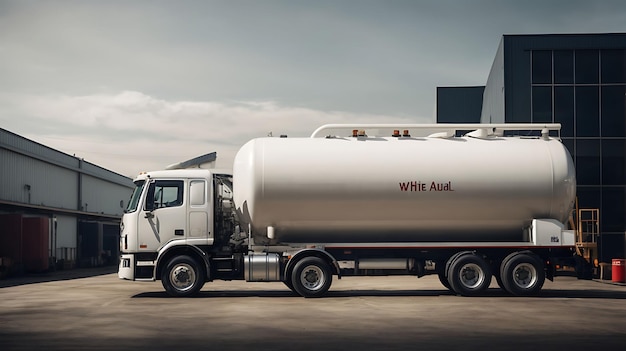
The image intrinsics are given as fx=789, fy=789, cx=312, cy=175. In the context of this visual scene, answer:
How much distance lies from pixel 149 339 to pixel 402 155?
32.8 feet

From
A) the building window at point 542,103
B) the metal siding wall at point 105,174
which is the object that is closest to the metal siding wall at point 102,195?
the metal siding wall at point 105,174

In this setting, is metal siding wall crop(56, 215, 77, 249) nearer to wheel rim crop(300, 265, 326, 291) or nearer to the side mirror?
the side mirror

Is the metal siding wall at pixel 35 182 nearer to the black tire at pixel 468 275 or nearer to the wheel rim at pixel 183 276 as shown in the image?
the wheel rim at pixel 183 276

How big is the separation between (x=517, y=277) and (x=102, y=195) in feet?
143

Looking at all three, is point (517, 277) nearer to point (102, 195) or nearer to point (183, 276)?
point (183, 276)

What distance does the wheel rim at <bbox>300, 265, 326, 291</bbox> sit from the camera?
67.6 feet

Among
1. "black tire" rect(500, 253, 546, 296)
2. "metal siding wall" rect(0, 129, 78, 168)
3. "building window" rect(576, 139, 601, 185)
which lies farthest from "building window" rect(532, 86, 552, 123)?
"metal siding wall" rect(0, 129, 78, 168)

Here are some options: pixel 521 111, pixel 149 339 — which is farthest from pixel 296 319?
pixel 521 111

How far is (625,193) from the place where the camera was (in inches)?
1513

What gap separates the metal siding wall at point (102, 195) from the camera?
54666 mm

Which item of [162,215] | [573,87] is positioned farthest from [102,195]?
[162,215]

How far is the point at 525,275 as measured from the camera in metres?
21.0

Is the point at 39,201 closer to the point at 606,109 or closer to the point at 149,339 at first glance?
the point at 606,109

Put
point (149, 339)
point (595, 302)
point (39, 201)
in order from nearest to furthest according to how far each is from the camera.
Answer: point (149, 339) < point (595, 302) < point (39, 201)
